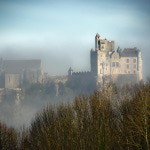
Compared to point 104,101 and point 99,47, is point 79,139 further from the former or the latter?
point 99,47

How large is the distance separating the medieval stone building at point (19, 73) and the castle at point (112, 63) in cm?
764

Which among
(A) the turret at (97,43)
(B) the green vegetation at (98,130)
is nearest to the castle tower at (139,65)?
(A) the turret at (97,43)

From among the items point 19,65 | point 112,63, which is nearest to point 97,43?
point 112,63

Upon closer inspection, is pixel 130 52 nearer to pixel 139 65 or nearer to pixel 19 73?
pixel 139 65

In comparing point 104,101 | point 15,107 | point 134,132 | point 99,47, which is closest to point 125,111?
point 104,101

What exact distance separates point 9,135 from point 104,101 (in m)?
5.35

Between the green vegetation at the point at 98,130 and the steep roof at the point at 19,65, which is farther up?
the steep roof at the point at 19,65

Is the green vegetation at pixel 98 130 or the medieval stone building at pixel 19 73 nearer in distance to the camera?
the green vegetation at pixel 98 130

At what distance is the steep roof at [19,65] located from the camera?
75.8m

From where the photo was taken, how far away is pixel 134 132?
1817 centimetres

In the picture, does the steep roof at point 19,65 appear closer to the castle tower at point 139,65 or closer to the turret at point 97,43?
the turret at point 97,43

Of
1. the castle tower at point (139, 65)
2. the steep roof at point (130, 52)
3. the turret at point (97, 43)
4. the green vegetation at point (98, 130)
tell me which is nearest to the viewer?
the green vegetation at point (98, 130)

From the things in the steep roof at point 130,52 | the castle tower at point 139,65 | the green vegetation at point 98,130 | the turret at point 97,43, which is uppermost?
the turret at point 97,43

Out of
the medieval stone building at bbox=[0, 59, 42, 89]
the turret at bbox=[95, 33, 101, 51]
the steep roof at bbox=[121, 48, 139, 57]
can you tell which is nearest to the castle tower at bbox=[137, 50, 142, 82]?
the steep roof at bbox=[121, 48, 139, 57]
